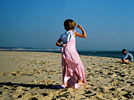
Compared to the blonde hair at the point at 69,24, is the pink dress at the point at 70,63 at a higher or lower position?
lower

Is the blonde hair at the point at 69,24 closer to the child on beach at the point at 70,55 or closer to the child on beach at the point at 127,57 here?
the child on beach at the point at 70,55

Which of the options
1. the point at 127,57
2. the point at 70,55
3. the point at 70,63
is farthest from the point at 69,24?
the point at 127,57

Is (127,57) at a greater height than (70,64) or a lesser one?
lesser

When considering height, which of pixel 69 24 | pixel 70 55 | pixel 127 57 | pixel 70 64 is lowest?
pixel 127 57

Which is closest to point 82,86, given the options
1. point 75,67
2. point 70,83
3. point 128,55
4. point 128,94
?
point 70,83

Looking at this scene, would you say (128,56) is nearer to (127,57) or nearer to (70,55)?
(127,57)

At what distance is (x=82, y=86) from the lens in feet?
13.0

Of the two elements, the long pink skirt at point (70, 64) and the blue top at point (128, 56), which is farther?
the blue top at point (128, 56)

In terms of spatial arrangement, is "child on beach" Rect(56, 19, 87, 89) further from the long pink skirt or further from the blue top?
the blue top

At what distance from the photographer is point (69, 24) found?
12.4 ft

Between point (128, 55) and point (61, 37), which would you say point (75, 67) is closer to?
point (61, 37)

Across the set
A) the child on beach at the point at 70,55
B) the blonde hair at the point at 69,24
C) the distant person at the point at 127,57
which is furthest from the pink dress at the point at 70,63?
the distant person at the point at 127,57

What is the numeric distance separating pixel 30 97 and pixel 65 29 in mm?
1722

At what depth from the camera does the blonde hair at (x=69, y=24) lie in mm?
3781
